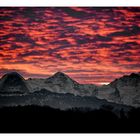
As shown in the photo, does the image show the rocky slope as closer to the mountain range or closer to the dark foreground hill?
the mountain range

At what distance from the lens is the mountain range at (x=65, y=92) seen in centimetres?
518

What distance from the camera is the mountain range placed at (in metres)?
5.18

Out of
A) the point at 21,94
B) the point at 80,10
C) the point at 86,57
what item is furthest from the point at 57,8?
the point at 21,94

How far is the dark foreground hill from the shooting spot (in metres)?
5.16

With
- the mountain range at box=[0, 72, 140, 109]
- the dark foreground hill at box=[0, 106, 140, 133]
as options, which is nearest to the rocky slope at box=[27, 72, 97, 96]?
the mountain range at box=[0, 72, 140, 109]

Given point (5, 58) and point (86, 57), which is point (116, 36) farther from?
point (5, 58)

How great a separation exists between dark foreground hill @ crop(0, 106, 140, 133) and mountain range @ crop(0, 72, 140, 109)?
0.09 meters

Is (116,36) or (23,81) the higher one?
(116,36)

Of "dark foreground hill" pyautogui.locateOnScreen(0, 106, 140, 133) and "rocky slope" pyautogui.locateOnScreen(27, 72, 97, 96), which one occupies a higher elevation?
"rocky slope" pyautogui.locateOnScreen(27, 72, 97, 96)

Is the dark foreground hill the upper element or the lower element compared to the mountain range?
lower

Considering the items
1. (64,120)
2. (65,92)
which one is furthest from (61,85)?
(64,120)

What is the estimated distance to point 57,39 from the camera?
534 centimetres

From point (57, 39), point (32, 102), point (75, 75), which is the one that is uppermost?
point (57, 39)

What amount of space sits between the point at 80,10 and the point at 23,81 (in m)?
1.18
